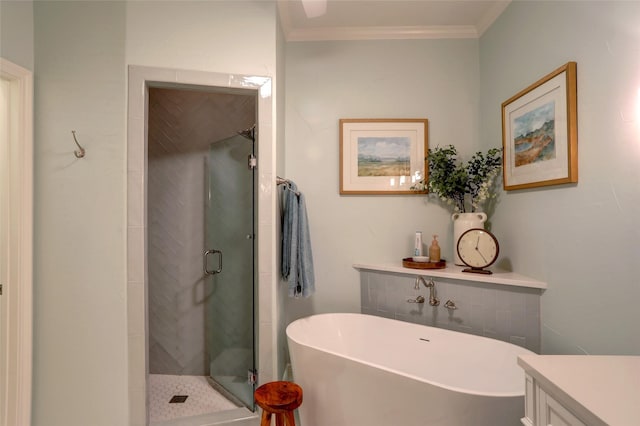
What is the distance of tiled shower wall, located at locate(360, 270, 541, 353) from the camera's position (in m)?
1.73

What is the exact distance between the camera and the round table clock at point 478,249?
187 centimetres

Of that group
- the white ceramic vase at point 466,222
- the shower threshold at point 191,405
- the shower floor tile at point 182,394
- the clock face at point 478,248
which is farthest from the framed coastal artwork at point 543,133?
the shower floor tile at point 182,394

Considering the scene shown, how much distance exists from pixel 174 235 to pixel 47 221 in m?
0.91

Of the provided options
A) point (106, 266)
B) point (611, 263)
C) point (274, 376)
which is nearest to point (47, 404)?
point (106, 266)

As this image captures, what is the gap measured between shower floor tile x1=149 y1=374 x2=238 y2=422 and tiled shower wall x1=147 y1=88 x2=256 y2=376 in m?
0.09

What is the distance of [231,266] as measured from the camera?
87.8 inches

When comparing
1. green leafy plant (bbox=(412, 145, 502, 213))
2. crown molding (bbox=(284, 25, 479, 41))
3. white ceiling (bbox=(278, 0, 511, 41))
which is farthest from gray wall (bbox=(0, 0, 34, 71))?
green leafy plant (bbox=(412, 145, 502, 213))

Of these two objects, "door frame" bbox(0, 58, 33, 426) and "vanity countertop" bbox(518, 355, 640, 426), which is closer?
"vanity countertop" bbox(518, 355, 640, 426)

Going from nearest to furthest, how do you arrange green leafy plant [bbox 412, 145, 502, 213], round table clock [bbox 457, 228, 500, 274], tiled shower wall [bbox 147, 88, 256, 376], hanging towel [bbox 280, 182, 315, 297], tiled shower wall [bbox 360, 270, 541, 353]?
tiled shower wall [bbox 360, 270, 541, 353] → round table clock [bbox 457, 228, 500, 274] → hanging towel [bbox 280, 182, 315, 297] → green leafy plant [bbox 412, 145, 502, 213] → tiled shower wall [bbox 147, 88, 256, 376]

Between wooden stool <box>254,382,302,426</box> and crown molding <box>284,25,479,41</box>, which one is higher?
crown molding <box>284,25,479,41</box>

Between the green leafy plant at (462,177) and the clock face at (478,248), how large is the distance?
0.29 metres

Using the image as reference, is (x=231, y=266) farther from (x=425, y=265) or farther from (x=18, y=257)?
(x=425, y=265)

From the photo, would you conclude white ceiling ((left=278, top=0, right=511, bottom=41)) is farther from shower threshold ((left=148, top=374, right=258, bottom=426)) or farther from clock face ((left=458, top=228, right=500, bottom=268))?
shower threshold ((left=148, top=374, right=258, bottom=426))

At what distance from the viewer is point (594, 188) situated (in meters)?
1.37
